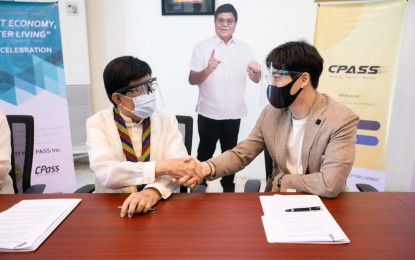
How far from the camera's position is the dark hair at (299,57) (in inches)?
63.7

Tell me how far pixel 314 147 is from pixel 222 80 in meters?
1.65

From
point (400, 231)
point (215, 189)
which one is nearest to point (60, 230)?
point (400, 231)

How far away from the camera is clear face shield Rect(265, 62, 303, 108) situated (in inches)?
64.4

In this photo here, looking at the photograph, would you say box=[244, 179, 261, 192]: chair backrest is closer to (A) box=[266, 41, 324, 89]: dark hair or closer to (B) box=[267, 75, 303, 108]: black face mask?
(B) box=[267, 75, 303, 108]: black face mask

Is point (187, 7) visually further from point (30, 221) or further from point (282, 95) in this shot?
point (30, 221)

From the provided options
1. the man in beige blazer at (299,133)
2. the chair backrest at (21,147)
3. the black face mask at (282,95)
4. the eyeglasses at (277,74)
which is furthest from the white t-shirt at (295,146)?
the chair backrest at (21,147)

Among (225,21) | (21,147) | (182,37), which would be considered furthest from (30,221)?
(182,37)

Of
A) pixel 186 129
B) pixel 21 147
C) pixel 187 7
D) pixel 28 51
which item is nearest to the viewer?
pixel 21 147

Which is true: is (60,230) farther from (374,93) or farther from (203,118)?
(374,93)

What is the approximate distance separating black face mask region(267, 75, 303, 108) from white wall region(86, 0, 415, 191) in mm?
1380

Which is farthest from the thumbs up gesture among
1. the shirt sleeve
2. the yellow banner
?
the shirt sleeve

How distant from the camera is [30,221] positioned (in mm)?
1148

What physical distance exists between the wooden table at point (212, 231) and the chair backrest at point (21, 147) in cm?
42

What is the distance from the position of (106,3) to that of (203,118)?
179cm
